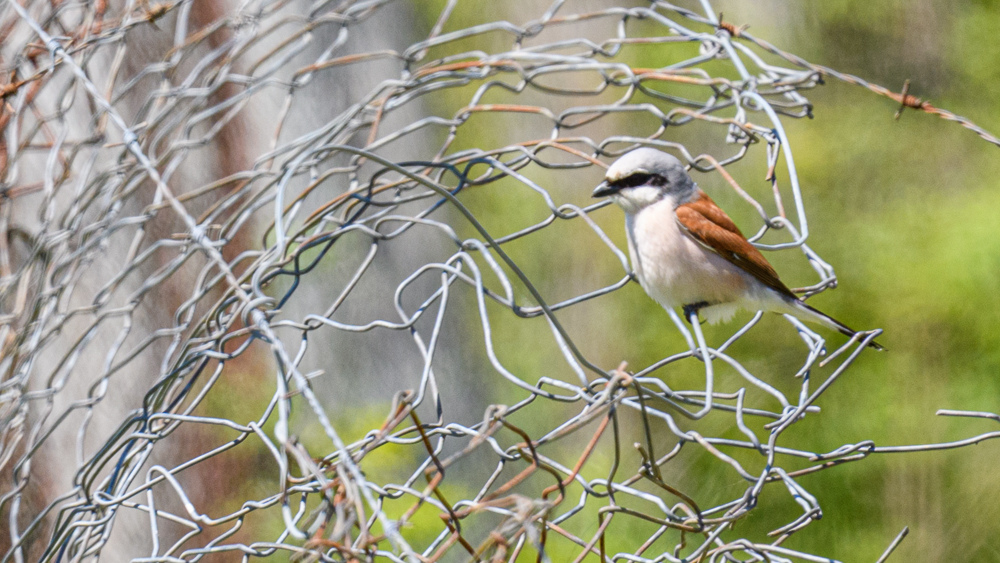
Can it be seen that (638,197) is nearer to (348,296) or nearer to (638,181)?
(638,181)

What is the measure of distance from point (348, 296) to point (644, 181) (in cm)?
168

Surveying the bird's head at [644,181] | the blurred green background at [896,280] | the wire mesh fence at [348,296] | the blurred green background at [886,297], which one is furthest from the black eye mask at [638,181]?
the blurred green background at [886,297]

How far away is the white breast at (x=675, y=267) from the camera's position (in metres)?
1.47

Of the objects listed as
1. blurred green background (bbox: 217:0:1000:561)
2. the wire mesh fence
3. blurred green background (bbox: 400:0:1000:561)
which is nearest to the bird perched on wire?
the wire mesh fence

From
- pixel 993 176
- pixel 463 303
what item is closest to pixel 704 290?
pixel 993 176

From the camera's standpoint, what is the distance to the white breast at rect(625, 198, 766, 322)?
1.47 m

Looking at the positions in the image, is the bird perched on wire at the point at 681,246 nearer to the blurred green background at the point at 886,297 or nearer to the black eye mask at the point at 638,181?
the black eye mask at the point at 638,181

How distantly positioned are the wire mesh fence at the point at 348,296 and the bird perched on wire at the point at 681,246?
0.11 metres

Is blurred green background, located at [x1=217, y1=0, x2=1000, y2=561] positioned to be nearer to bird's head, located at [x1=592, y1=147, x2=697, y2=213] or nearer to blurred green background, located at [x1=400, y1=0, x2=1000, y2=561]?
blurred green background, located at [x1=400, y1=0, x2=1000, y2=561]

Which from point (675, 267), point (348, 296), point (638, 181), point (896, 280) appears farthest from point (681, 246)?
point (348, 296)

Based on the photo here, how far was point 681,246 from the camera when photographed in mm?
1472

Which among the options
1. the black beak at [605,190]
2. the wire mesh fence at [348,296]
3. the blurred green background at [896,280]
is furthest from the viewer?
the blurred green background at [896,280]

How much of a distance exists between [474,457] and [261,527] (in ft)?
3.65

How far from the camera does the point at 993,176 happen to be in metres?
2.29
